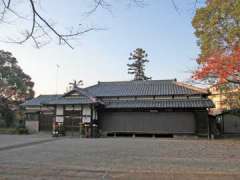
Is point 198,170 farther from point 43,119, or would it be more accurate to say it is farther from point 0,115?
point 0,115

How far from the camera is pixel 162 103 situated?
19625mm

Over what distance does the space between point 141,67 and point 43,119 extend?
106 ft

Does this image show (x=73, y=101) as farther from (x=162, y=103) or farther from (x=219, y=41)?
(x=219, y=41)

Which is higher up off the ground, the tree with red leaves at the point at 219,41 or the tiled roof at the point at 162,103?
the tree with red leaves at the point at 219,41

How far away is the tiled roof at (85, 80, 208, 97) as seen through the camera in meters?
20.5

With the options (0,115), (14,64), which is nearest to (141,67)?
(14,64)

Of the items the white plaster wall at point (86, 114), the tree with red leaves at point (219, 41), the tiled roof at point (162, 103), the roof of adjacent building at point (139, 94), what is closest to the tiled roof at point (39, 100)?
the roof of adjacent building at point (139, 94)

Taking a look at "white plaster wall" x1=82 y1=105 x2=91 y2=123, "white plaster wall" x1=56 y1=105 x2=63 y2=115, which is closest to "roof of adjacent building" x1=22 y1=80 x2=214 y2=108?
"white plaster wall" x1=56 y1=105 x2=63 y2=115

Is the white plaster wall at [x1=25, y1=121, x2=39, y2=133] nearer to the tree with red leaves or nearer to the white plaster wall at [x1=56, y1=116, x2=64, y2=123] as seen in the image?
the white plaster wall at [x1=56, y1=116, x2=64, y2=123]

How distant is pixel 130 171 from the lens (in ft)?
22.2

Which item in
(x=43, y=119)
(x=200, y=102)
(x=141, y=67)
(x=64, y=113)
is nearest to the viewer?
(x=200, y=102)

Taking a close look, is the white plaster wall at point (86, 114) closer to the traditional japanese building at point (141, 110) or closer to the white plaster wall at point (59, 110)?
the traditional japanese building at point (141, 110)

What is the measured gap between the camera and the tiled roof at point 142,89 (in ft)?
67.4

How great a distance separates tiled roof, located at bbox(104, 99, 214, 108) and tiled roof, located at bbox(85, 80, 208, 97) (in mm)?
725
